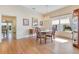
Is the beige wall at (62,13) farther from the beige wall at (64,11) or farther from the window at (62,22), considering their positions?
the window at (62,22)

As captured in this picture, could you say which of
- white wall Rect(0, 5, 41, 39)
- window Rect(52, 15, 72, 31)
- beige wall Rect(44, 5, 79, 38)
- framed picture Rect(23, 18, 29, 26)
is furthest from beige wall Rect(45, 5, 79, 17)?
framed picture Rect(23, 18, 29, 26)

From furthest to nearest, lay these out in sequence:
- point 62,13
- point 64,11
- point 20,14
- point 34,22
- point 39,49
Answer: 1. point 34,22
2. point 20,14
3. point 62,13
4. point 64,11
5. point 39,49

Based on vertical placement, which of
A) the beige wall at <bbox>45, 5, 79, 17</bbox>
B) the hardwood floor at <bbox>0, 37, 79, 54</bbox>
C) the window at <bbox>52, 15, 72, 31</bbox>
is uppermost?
the beige wall at <bbox>45, 5, 79, 17</bbox>

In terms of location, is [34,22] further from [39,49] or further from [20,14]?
[39,49]

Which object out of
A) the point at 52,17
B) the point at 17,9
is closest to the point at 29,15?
the point at 17,9

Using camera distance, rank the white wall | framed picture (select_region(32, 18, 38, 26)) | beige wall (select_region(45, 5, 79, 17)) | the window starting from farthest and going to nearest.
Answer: framed picture (select_region(32, 18, 38, 26)) → the window → the white wall → beige wall (select_region(45, 5, 79, 17))

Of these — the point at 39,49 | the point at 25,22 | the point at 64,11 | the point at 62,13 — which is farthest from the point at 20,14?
the point at 39,49

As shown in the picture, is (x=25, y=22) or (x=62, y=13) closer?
(x=62, y=13)

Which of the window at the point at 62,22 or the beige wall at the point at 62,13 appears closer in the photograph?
the beige wall at the point at 62,13

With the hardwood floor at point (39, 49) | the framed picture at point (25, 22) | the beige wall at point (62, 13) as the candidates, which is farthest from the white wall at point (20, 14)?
the hardwood floor at point (39, 49)

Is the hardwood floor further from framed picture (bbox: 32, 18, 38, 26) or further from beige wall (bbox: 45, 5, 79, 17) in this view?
framed picture (bbox: 32, 18, 38, 26)

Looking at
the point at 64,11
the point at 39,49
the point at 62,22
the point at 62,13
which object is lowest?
the point at 39,49
